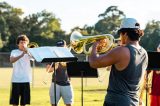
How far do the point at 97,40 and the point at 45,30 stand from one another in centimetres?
6622

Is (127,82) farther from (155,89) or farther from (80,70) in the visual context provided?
(155,89)

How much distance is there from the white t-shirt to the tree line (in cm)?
4211

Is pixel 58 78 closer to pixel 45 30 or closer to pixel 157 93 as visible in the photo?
pixel 157 93

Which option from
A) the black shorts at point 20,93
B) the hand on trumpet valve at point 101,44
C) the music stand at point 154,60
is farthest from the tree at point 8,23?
the hand on trumpet valve at point 101,44

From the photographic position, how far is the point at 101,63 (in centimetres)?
512

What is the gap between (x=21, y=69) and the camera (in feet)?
33.4

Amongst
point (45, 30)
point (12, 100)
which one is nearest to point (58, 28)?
point (45, 30)

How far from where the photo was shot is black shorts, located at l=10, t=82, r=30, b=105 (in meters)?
10.2

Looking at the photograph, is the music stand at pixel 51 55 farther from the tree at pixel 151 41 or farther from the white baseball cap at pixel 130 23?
the tree at pixel 151 41

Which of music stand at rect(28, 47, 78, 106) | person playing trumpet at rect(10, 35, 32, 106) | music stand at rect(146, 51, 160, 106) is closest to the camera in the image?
music stand at rect(28, 47, 78, 106)

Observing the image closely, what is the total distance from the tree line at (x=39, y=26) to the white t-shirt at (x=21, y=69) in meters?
42.1

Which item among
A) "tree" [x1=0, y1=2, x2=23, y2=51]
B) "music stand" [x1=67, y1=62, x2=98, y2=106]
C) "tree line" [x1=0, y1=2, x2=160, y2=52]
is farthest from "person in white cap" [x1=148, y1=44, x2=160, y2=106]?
"tree" [x1=0, y1=2, x2=23, y2=51]

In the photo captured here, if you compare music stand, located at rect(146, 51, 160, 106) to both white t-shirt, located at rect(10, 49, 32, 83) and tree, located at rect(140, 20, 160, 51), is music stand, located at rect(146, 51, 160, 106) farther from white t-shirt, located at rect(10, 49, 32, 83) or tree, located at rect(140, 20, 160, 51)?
tree, located at rect(140, 20, 160, 51)

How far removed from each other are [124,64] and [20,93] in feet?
18.1
